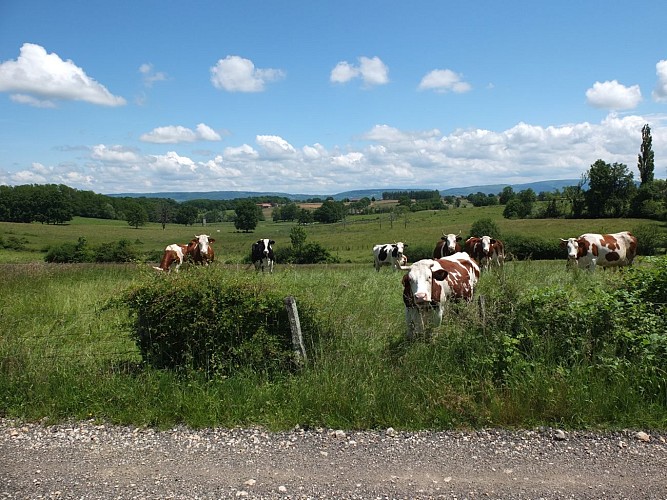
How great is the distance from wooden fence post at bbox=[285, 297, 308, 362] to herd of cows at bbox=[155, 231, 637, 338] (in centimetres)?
176

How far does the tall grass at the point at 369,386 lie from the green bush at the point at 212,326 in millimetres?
259

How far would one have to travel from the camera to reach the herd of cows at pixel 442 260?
7.84 m

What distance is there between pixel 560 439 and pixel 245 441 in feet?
10.9

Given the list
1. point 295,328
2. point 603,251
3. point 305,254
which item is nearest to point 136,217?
A: point 305,254

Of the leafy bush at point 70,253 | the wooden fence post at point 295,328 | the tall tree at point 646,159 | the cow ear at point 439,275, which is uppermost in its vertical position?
the tall tree at point 646,159

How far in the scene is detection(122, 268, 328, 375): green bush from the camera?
659 centimetres

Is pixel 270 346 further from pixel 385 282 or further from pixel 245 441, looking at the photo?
pixel 385 282

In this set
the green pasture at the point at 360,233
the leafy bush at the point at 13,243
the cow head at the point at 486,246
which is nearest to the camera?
the cow head at the point at 486,246

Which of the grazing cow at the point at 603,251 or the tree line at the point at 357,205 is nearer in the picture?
the grazing cow at the point at 603,251

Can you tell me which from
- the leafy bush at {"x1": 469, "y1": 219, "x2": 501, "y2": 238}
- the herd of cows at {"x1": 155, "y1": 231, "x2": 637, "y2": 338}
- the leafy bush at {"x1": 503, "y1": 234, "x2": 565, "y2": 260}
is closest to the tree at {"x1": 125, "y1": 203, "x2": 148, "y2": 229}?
the leafy bush at {"x1": 469, "y1": 219, "x2": 501, "y2": 238}

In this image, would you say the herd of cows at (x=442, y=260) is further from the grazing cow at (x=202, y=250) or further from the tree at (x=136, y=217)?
the tree at (x=136, y=217)

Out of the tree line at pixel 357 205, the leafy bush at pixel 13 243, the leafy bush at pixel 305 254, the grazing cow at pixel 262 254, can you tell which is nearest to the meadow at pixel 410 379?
the grazing cow at pixel 262 254

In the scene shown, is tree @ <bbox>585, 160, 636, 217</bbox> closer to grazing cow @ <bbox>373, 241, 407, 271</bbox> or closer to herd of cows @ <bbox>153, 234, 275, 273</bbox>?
grazing cow @ <bbox>373, 241, 407, 271</bbox>

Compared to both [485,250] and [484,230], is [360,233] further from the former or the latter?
[485,250]
